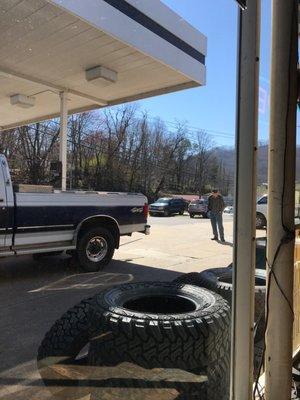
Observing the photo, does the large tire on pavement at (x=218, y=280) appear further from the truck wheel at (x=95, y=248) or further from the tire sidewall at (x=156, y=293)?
the truck wheel at (x=95, y=248)

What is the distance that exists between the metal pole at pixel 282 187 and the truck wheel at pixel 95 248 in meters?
6.43

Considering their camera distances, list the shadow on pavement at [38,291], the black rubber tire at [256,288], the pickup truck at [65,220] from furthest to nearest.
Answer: the pickup truck at [65,220] < the shadow on pavement at [38,291] < the black rubber tire at [256,288]

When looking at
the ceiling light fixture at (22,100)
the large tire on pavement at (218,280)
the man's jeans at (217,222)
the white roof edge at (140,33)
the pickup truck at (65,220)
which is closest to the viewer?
the large tire on pavement at (218,280)

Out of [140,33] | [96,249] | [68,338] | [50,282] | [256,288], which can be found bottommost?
[50,282]

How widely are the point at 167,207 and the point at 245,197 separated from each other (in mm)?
32880

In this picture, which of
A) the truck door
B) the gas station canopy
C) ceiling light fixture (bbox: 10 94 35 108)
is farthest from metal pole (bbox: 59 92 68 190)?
the truck door

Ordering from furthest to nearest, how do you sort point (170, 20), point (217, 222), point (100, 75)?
point (217, 222) < point (100, 75) < point (170, 20)

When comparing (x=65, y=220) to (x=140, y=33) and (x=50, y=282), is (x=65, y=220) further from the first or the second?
(x=140, y=33)

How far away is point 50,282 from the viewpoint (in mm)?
7508

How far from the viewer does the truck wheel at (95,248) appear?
27.7 ft

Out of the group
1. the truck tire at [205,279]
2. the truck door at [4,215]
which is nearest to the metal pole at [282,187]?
the truck tire at [205,279]

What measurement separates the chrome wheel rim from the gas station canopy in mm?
3906

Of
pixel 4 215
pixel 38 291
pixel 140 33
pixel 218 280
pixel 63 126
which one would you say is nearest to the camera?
pixel 218 280

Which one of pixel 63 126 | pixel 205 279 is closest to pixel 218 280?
pixel 205 279
